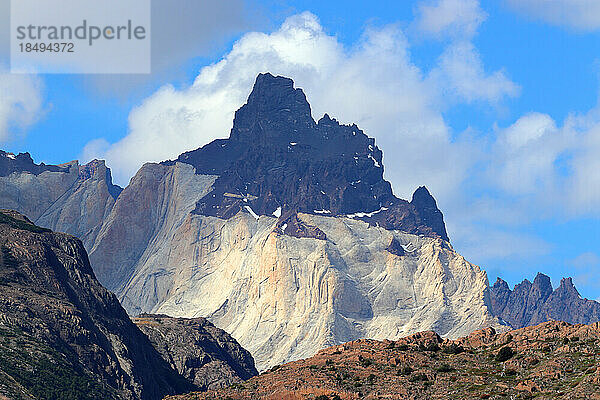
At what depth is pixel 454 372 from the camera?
160m

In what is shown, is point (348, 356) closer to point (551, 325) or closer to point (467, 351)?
point (467, 351)

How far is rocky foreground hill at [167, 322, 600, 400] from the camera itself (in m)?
143

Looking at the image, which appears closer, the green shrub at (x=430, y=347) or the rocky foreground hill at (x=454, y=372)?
the rocky foreground hill at (x=454, y=372)

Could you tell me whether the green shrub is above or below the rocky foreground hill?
above

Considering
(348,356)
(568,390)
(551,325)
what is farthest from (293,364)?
(568,390)

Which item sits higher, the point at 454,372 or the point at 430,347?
the point at 430,347

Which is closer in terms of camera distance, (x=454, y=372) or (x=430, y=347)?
(x=454, y=372)

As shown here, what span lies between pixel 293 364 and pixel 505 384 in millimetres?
47038

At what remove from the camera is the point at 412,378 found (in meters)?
158

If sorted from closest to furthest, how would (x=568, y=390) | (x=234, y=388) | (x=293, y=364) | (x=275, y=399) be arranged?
(x=568, y=390)
(x=275, y=399)
(x=234, y=388)
(x=293, y=364)

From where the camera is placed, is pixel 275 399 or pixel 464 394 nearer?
pixel 464 394

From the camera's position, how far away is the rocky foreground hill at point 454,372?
143 meters

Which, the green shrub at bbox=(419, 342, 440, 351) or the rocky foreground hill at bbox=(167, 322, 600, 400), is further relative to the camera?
the green shrub at bbox=(419, 342, 440, 351)

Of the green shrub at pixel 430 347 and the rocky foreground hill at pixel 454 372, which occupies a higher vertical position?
the green shrub at pixel 430 347
